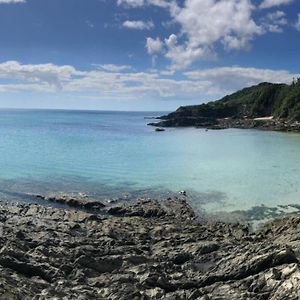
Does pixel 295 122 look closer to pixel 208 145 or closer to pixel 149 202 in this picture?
pixel 208 145

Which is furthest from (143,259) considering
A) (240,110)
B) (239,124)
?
(240,110)

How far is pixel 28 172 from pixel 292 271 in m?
42.4

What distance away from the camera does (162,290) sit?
60.5 ft

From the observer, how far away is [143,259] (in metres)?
22.4

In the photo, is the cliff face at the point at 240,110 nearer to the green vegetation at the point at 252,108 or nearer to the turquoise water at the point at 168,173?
the green vegetation at the point at 252,108

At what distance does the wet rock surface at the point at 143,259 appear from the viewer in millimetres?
17812

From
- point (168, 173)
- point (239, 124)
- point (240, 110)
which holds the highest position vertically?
point (240, 110)

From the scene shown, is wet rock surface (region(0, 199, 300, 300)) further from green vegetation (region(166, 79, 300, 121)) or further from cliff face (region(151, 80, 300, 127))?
green vegetation (region(166, 79, 300, 121))

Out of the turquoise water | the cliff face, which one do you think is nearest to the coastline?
the cliff face

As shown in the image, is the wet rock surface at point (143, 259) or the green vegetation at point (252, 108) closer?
the wet rock surface at point (143, 259)

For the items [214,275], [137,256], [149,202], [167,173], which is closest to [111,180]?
[167,173]

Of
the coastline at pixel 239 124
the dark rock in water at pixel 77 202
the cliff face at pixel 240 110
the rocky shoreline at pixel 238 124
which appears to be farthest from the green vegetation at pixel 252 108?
the dark rock in water at pixel 77 202

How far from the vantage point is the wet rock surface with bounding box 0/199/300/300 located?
58.4 feet

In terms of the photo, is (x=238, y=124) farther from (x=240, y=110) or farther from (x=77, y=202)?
(x=77, y=202)
